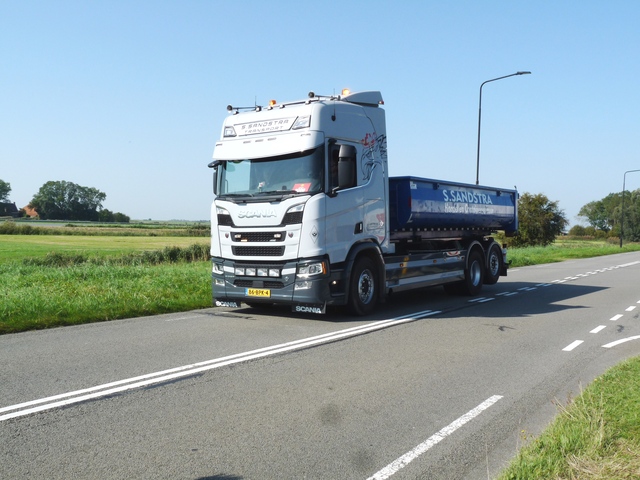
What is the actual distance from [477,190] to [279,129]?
6.90m

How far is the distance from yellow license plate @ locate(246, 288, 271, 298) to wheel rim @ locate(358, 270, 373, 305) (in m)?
1.73

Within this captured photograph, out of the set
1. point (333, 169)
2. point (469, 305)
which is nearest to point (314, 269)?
point (333, 169)

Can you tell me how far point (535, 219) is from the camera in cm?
6122

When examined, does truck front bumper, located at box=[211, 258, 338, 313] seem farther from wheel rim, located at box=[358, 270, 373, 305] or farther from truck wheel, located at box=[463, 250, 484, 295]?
truck wheel, located at box=[463, 250, 484, 295]

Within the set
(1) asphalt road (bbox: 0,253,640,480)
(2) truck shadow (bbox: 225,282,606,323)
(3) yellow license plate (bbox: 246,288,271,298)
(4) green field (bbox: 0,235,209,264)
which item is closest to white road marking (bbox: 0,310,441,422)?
(1) asphalt road (bbox: 0,253,640,480)

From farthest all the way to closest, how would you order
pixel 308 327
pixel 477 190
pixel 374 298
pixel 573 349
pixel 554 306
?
pixel 477 190
pixel 554 306
pixel 374 298
pixel 308 327
pixel 573 349

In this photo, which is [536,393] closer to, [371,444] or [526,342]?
[371,444]

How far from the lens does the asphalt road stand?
13.8 feet

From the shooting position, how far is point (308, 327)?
389 inches

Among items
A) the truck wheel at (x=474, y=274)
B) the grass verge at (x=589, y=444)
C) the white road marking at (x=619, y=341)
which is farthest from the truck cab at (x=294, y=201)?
the grass verge at (x=589, y=444)

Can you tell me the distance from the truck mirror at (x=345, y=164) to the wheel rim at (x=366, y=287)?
181 centimetres

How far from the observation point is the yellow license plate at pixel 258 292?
10533 millimetres

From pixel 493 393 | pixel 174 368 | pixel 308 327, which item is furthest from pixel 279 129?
pixel 493 393

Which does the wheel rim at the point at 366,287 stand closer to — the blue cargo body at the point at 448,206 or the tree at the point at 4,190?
the blue cargo body at the point at 448,206
